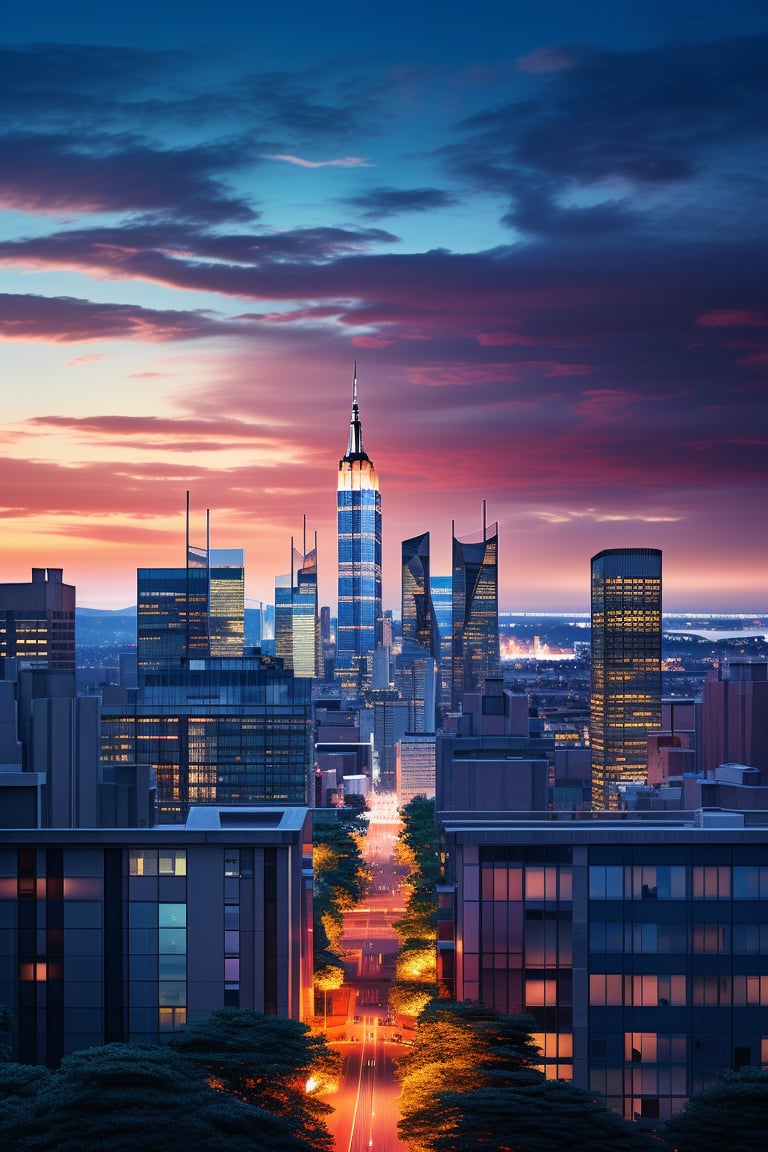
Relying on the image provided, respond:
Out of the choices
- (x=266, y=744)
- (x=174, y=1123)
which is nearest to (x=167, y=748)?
(x=266, y=744)

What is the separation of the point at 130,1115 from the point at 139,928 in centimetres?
1932

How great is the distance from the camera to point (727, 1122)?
47.4 metres

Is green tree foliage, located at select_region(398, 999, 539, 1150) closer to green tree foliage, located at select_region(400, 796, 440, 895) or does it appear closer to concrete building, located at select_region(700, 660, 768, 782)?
green tree foliage, located at select_region(400, 796, 440, 895)

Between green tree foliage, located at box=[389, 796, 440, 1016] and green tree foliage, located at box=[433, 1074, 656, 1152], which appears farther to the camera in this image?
green tree foliage, located at box=[389, 796, 440, 1016]

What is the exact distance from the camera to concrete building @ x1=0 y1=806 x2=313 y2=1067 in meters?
60.3

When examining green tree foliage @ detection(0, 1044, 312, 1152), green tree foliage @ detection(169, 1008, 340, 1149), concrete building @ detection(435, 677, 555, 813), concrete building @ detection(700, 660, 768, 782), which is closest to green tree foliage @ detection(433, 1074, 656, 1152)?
green tree foliage @ detection(0, 1044, 312, 1152)

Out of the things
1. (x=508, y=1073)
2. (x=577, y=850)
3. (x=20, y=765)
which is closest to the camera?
(x=508, y=1073)

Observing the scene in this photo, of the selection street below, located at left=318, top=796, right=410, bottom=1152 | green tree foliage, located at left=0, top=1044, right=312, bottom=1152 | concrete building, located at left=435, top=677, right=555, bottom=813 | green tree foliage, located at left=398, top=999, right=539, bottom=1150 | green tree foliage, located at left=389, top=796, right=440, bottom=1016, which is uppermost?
concrete building, located at left=435, top=677, right=555, bottom=813

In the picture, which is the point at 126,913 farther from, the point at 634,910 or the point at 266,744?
the point at 266,744

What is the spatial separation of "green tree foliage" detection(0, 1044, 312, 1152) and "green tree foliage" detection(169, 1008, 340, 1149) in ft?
19.0

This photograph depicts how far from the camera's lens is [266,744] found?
7805 inches

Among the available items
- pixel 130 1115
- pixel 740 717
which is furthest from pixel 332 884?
pixel 130 1115

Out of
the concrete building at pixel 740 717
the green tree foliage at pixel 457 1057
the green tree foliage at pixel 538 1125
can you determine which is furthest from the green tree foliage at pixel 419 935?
the green tree foliage at pixel 538 1125

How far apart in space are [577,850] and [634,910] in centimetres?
320
